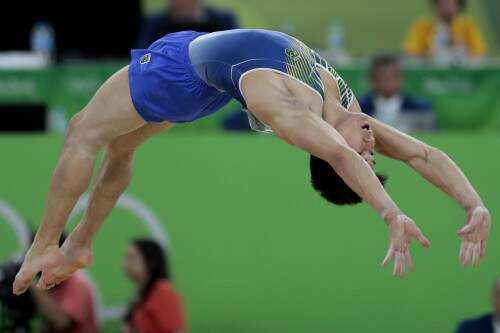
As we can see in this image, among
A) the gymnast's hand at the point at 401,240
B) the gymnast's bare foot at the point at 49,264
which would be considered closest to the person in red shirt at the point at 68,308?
the gymnast's bare foot at the point at 49,264

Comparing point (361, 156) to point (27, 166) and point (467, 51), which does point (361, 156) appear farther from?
point (467, 51)

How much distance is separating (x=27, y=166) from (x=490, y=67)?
3.64m

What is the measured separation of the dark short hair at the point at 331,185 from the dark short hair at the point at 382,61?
11.2 feet

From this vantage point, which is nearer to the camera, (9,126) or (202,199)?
(202,199)

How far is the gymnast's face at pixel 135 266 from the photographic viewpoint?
912 cm

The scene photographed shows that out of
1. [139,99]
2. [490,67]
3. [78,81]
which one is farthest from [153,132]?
[490,67]

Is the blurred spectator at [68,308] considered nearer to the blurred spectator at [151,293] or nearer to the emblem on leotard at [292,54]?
the blurred spectator at [151,293]

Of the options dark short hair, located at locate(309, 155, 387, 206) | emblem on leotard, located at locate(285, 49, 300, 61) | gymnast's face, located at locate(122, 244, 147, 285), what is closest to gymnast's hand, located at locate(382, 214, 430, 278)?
dark short hair, located at locate(309, 155, 387, 206)

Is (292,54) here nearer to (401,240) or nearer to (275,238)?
(401,240)

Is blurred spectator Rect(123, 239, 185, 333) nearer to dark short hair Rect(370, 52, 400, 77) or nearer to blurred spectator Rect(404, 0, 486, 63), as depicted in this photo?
dark short hair Rect(370, 52, 400, 77)

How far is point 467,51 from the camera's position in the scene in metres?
11.2

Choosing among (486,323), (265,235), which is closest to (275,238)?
(265,235)

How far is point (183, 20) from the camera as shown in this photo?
1077 cm

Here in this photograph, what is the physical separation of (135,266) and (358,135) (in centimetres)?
326
